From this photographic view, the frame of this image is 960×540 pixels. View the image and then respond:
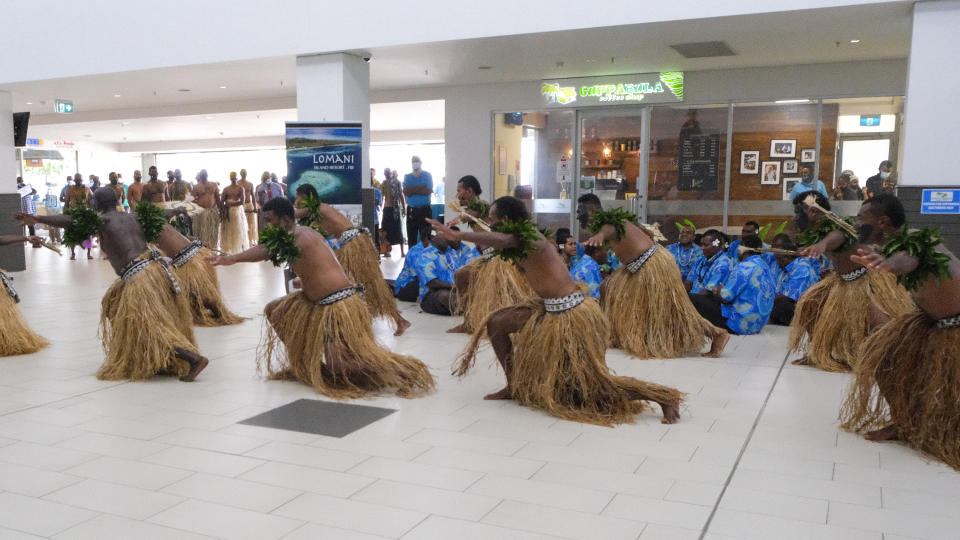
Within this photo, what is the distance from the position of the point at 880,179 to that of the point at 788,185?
103 cm

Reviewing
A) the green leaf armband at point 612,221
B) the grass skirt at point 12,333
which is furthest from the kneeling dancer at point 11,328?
the green leaf armband at point 612,221

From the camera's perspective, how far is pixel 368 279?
6.11 m

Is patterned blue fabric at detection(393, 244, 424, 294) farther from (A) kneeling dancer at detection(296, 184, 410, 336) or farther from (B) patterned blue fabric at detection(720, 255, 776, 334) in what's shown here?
(B) patterned blue fabric at detection(720, 255, 776, 334)

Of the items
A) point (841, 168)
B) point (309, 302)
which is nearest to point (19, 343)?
point (309, 302)

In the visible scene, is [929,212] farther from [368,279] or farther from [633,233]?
[368,279]

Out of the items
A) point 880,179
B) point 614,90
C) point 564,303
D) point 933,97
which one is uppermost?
point 614,90

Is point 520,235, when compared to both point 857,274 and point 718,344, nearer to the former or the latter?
point 718,344

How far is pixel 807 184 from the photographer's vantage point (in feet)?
29.7

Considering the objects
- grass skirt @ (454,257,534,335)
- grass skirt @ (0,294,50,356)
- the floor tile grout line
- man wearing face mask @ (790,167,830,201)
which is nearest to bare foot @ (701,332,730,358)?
the floor tile grout line

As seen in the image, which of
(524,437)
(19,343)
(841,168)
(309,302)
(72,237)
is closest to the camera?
(524,437)

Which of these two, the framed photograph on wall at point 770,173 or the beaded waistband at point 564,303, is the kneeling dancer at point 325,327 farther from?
the framed photograph on wall at point 770,173

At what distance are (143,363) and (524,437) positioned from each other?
7.60 feet

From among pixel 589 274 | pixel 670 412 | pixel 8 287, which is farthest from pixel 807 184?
pixel 8 287

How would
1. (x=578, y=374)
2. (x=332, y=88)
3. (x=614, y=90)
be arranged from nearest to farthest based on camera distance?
(x=578, y=374) < (x=332, y=88) < (x=614, y=90)
